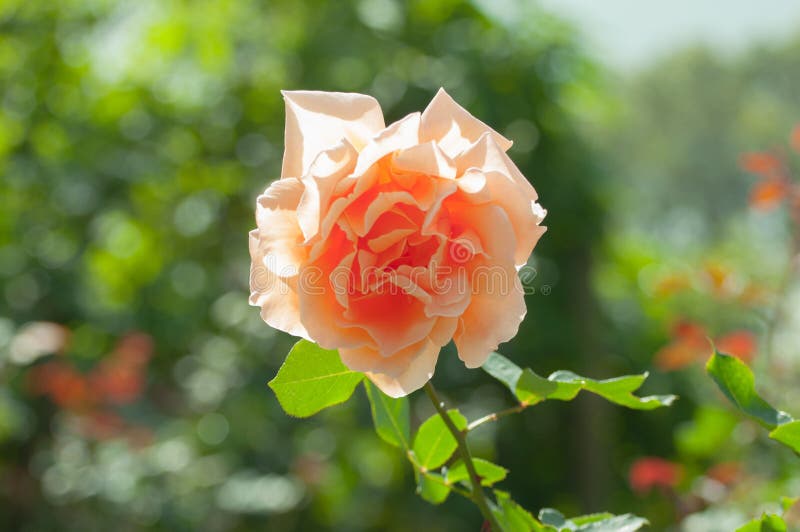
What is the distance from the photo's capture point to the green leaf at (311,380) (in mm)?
402

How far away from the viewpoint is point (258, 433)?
220cm

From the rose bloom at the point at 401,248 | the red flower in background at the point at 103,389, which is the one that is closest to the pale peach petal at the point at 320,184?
the rose bloom at the point at 401,248

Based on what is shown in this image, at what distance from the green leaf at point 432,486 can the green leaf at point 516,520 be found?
0.05 metres

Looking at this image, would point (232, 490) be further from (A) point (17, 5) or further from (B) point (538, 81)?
(A) point (17, 5)

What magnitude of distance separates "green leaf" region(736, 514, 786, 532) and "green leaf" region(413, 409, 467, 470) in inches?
6.2

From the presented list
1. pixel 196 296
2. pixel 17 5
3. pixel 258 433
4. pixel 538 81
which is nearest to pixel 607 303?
pixel 538 81

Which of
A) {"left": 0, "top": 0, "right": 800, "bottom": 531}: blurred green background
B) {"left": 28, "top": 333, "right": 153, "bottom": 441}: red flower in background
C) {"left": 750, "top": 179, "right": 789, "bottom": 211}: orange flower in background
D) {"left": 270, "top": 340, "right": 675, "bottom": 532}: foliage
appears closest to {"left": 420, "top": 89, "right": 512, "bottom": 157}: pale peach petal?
{"left": 270, "top": 340, "right": 675, "bottom": 532}: foliage

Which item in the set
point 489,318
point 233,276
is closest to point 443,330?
point 489,318

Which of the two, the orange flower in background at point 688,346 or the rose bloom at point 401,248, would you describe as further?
the orange flower in background at point 688,346

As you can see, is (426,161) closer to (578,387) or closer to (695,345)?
(578,387)

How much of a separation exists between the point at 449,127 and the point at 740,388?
20 cm

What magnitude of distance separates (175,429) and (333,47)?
1211 millimetres

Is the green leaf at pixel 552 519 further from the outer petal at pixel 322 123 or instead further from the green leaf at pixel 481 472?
the outer petal at pixel 322 123

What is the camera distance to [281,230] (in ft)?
1.27
